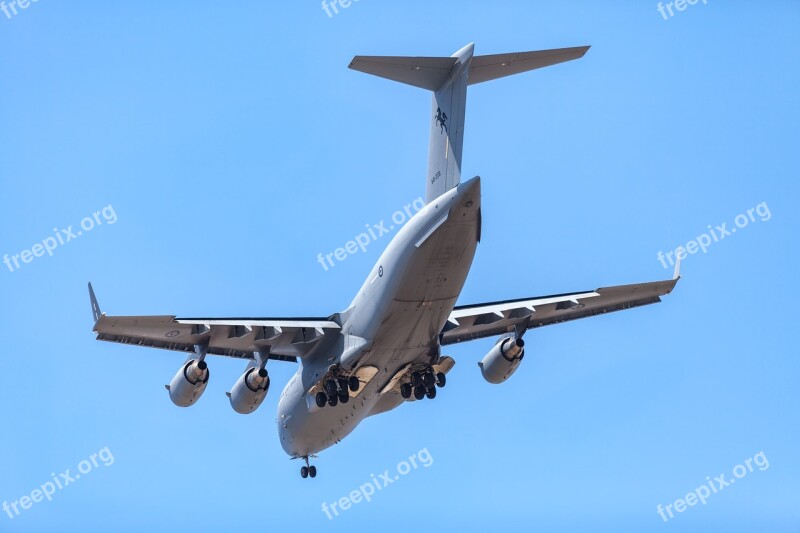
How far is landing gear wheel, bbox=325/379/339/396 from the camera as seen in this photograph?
2375 centimetres

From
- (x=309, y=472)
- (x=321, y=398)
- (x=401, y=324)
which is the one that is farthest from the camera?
(x=309, y=472)

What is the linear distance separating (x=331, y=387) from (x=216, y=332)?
8.48 ft

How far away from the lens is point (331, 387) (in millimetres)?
23766

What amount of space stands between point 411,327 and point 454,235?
3.06 m

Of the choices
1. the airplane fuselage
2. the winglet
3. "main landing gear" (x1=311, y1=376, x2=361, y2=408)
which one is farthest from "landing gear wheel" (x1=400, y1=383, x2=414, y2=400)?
the winglet

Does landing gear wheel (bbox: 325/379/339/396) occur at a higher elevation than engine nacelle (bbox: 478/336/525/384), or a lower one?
lower

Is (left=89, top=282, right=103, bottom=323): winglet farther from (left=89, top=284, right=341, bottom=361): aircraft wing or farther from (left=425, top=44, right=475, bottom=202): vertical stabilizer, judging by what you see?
(left=425, top=44, right=475, bottom=202): vertical stabilizer

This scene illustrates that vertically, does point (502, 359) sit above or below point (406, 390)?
above

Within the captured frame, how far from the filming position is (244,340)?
938 inches

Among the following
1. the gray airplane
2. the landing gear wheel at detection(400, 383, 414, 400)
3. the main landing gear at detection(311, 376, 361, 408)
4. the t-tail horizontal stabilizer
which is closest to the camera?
the gray airplane

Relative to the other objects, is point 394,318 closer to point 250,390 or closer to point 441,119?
point 441,119

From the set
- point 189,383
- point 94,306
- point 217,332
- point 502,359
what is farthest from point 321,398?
point 94,306

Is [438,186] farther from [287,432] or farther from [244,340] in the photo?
[287,432]

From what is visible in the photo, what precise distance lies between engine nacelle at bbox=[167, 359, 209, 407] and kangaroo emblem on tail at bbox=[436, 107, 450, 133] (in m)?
7.22
